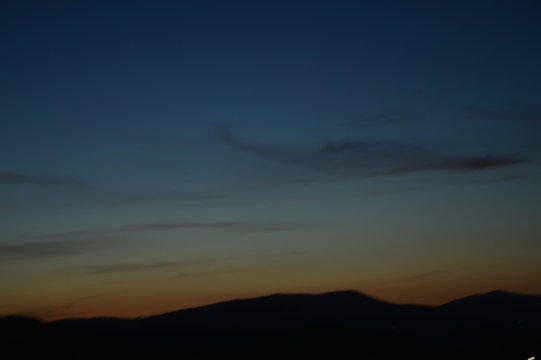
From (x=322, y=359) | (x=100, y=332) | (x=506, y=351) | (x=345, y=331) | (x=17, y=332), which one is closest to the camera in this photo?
(x=17, y=332)

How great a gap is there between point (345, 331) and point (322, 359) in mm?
31954

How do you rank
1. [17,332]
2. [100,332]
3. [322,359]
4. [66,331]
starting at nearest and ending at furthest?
[17,332]
[66,331]
[100,332]
[322,359]

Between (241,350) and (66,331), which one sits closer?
(66,331)

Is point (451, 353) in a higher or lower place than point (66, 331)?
lower

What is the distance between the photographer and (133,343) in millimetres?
128750

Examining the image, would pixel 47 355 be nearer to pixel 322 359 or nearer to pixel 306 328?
pixel 322 359

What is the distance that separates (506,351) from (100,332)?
13561 centimetres

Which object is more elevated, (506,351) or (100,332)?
(100,332)

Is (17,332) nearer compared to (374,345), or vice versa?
(17,332)

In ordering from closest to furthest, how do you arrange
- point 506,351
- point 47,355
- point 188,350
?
point 47,355, point 188,350, point 506,351

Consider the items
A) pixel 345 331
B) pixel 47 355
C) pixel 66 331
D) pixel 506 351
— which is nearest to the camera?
pixel 47 355

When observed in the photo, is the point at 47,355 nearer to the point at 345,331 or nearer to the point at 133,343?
the point at 133,343

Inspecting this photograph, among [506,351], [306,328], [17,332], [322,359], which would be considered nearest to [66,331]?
[17,332]

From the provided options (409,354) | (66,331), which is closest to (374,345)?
(409,354)
